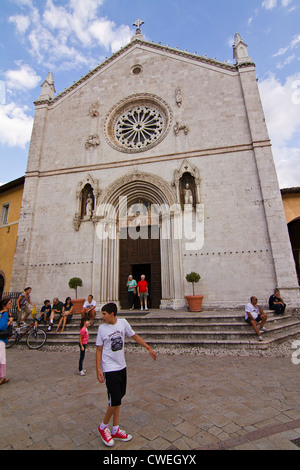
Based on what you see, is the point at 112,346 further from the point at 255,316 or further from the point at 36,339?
the point at 36,339

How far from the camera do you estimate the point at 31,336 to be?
28.3 feet

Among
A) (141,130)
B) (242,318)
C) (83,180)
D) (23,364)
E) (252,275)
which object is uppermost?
(141,130)

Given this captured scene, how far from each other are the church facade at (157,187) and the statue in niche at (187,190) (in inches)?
2.5

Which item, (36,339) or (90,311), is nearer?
(36,339)

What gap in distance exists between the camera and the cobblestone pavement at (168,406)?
2838mm

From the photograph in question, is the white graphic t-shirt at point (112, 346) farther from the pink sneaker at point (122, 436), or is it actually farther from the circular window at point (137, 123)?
the circular window at point (137, 123)

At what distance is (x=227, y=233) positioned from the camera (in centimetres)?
1130

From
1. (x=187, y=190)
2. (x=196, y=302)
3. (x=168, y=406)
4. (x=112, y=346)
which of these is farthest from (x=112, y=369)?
(x=187, y=190)

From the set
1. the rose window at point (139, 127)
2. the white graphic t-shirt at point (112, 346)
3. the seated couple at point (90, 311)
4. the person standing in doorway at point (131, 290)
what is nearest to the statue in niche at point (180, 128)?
the rose window at point (139, 127)

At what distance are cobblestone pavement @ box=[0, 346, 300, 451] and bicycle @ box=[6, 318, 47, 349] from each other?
2306 mm

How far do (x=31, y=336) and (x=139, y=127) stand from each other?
41.5ft

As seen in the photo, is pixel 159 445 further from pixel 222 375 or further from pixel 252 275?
pixel 252 275
